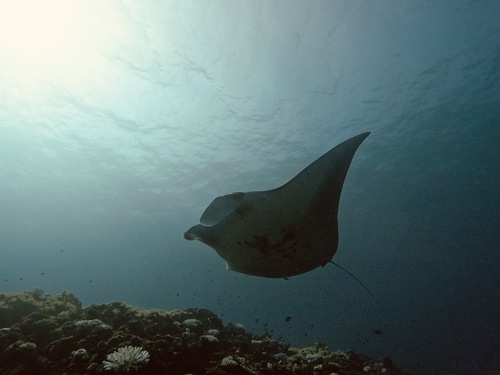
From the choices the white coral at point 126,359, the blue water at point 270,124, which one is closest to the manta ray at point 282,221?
the white coral at point 126,359

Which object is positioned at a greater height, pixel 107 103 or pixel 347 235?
pixel 107 103

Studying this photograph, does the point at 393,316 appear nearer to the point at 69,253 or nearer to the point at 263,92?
the point at 263,92

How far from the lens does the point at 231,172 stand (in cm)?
2769

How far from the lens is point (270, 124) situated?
21.3 meters

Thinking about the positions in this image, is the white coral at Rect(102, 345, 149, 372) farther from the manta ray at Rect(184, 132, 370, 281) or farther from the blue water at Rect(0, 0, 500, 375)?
the blue water at Rect(0, 0, 500, 375)

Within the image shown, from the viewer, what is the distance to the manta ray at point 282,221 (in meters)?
3.92

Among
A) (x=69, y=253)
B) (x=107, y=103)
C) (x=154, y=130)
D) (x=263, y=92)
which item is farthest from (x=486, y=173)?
(x=69, y=253)

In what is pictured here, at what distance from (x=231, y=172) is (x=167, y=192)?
9.01 meters

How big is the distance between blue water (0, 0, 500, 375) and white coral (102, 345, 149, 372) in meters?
6.86

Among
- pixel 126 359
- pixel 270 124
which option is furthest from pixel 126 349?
pixel 270 124

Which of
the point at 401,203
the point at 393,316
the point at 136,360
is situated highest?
the point at 401,203

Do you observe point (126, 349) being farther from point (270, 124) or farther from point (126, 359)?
point (270, 124)

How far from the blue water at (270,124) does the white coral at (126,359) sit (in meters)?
6.86

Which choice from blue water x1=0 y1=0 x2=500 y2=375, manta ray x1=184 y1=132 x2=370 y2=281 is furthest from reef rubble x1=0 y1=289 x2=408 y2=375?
blue water x1=0 y1=0 x2=500 y2=375
